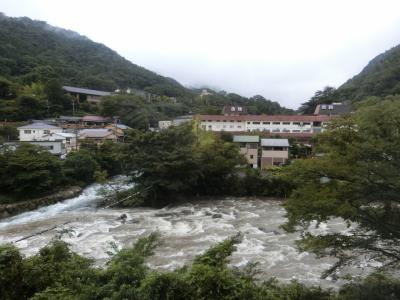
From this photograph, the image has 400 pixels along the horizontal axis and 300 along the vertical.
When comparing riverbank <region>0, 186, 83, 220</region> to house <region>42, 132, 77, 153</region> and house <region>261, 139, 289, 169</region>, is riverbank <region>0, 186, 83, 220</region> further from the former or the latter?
house <region>261, 139, 289, 169</region>

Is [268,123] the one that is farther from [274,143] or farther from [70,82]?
[70,82]

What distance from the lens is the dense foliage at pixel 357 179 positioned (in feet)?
20.6

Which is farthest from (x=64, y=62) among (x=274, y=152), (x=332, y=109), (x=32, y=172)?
(x=274, y=152)

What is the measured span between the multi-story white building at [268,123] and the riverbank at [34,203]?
2266cm

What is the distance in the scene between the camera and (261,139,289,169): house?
31375 millimetres

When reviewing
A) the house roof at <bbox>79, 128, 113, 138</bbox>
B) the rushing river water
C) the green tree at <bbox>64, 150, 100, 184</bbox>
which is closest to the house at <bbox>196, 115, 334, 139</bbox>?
the house roof at <bbox>79, 128, 113, 138</bbox>

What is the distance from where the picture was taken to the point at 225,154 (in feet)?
83.0

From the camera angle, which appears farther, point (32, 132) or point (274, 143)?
point (32, 132)

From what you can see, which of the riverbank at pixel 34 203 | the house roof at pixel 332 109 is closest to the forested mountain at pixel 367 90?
the house roof at pixel 332 109

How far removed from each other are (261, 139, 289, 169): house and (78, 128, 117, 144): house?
51.9ft

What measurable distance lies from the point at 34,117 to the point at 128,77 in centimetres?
4378

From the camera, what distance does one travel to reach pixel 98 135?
35188 mm

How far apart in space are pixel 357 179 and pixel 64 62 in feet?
246

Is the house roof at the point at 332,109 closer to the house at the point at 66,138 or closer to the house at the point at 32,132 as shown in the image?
the house at the point at 66,138
